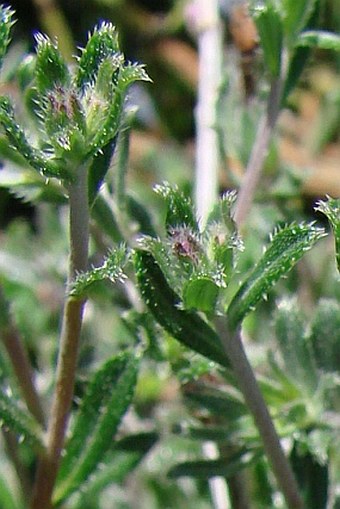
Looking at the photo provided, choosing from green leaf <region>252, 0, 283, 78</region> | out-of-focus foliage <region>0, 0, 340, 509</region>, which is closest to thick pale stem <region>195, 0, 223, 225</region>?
out-of-focus foliage <region>0, 0, 340, 509</region>

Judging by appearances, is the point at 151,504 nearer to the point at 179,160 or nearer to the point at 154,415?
the point at 154,415

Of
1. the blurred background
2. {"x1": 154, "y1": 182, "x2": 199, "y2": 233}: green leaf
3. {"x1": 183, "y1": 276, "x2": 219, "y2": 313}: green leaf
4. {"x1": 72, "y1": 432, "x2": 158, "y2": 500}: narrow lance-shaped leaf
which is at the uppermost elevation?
the blurred background

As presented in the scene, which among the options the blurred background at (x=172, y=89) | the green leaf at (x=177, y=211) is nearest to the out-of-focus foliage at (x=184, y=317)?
the green leaf at (x=177, y=211)

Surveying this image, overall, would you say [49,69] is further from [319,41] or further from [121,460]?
[121,460]

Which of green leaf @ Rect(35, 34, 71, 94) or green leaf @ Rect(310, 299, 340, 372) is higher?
green leaf @ Rect(35, 34, 71, 94)

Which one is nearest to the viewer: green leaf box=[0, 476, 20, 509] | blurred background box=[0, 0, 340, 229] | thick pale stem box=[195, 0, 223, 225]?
green leaf box=[0, 476, 20, 509]

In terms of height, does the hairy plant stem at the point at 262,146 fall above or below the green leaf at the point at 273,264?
above

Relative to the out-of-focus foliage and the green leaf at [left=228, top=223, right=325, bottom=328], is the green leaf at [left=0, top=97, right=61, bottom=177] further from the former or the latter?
the green leaf at [left=228, top=223, right=325, bottom=328]

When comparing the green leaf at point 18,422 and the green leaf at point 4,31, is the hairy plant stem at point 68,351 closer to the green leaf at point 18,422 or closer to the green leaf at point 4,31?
the green leaf at point 18,422
